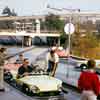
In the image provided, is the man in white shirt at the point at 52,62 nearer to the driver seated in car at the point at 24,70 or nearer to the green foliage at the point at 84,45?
the driver seated in car at the point at 24,70

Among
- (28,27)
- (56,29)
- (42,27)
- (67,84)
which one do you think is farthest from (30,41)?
(67,84)

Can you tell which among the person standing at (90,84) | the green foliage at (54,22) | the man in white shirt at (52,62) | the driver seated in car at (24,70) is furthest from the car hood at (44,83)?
the green foliage at (54,22)

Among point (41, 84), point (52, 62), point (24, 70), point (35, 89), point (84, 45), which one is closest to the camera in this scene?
point (41, 84)

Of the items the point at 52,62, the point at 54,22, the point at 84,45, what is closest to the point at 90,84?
the point at 52,62

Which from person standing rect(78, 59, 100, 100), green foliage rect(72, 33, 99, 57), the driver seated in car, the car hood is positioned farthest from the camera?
green foliage rect(72, 33, 99, 57)

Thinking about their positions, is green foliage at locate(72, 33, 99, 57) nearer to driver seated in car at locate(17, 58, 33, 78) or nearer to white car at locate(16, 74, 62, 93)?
driver seated in car at locate(17, 58, 33, 78)

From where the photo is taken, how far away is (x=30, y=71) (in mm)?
15414

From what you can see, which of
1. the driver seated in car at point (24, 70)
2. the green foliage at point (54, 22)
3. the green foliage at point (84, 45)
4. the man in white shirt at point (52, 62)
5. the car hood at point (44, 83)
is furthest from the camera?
the green foliage at point (54, 22)

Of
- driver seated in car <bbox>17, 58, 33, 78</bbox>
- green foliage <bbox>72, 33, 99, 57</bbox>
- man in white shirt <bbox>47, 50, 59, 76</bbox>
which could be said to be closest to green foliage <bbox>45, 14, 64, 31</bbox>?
green foliage <bbox>72, 33, 99, 57</bbox>

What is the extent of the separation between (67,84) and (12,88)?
7.70 feet

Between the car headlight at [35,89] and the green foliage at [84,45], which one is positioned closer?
the car headlight at [35,89]

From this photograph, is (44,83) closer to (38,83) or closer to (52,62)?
(38,83)

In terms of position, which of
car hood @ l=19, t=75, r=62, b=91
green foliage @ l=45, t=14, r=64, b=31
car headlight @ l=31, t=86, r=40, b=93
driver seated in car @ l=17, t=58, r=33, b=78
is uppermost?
driver seated in car @ l=17, t=58, r=33, b=78

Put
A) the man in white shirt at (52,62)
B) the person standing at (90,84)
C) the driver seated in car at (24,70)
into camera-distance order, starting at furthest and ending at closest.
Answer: the man in white shirt at (52,62)
the driver seated in car at (24,70)
the person standing at (90,84)
